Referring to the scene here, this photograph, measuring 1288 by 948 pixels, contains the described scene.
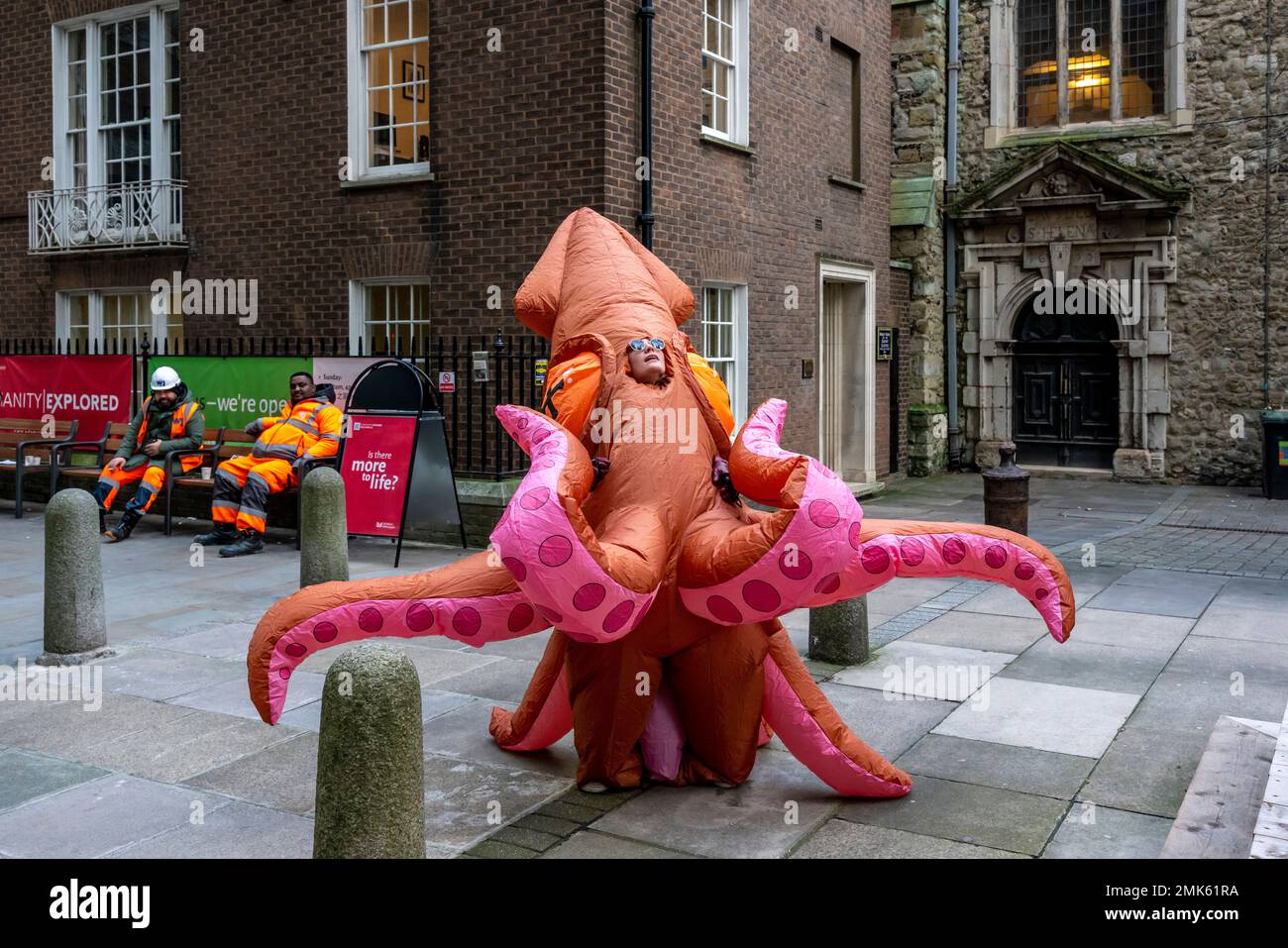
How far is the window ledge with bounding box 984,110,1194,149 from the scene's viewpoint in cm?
1816

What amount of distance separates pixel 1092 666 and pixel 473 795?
4.30 meters

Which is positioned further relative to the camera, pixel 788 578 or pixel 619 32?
pixel 619 32

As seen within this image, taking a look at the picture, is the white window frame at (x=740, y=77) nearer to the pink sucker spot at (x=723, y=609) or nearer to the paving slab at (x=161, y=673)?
the paving slab at (x=161, y=673)

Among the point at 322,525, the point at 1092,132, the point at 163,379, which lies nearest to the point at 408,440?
the point at 322,525

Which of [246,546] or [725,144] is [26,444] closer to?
[246,546]

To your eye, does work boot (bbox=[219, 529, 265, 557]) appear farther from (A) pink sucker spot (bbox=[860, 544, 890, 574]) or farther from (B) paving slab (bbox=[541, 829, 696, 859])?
(A) pink sucker spot (bbox=[860, 544, 890, 574])

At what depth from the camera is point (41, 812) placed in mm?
5094

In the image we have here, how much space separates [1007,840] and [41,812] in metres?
4.01

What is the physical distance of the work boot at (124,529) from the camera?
40.9ft

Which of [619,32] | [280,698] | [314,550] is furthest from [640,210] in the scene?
[280,698]

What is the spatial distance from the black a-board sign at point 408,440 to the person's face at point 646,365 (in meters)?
6.10

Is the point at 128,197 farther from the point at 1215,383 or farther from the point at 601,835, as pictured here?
the point at 1215,383

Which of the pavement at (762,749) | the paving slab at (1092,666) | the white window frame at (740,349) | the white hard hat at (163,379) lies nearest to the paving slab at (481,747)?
the pavement at (762,749)

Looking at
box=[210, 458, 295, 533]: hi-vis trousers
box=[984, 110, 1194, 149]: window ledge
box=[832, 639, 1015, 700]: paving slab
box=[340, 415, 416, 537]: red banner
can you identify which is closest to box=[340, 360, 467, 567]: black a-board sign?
box=[340, 415, 416, 537]: red banner
